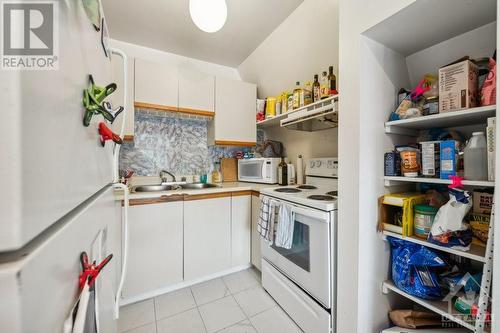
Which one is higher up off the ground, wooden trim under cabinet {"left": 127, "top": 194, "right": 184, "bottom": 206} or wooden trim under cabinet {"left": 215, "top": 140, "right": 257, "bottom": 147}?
wooden trim under cabinet {"left": 215, "top": 140, "right": 257, "bottom": 147}

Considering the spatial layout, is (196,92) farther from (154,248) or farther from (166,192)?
(154,248)

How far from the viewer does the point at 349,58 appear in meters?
1.11

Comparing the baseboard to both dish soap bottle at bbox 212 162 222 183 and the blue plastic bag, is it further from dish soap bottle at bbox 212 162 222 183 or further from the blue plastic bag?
the blue plastic bag

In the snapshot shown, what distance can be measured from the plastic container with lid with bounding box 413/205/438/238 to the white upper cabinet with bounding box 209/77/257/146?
181 centimetres

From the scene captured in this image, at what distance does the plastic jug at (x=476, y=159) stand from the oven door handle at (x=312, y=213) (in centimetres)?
65

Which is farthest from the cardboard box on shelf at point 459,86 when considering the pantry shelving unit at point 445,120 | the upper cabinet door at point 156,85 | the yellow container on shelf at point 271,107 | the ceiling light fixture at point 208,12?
the upper cabinet door at point 156,85

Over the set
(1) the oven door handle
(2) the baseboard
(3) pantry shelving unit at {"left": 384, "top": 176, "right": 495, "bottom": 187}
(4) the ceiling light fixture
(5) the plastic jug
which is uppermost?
(4) the ceiling light fixture

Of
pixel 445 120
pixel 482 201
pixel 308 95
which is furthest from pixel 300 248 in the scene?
pixel 308 95

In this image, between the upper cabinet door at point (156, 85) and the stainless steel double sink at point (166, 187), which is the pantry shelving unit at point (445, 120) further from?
the upper cabinet door at point (156, 85)

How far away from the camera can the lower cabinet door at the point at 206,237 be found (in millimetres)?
1849

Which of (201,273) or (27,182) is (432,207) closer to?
(27,182)

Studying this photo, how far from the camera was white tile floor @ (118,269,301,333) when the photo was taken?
1.43 m

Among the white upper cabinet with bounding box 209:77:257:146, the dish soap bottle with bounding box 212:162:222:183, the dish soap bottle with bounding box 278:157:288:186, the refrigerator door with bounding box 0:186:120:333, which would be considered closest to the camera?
the refrigerator door with bounding box 0:186:120:333

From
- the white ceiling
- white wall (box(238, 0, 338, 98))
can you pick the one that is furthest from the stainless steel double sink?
the white ceiling
